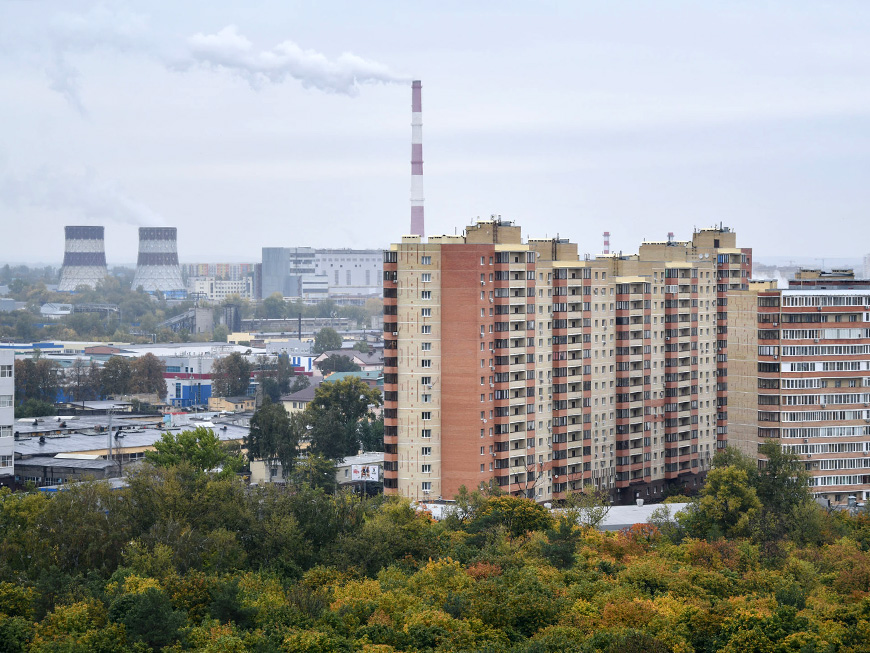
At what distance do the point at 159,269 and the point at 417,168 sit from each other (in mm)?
90212

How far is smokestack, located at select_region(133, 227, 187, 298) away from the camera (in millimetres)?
164750

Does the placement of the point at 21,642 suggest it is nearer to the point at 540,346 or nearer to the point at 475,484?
the point at 475,484

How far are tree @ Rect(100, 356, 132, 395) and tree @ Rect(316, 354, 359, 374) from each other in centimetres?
1567

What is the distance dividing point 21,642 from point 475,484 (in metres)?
20.0

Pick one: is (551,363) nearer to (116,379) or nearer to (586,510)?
(586,510)

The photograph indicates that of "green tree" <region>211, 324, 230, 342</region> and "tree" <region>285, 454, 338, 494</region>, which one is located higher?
"green tree" <region>211, 324, 230, 342</region>

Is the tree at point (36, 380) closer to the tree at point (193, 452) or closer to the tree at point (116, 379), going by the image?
the tree at point (116, 379)

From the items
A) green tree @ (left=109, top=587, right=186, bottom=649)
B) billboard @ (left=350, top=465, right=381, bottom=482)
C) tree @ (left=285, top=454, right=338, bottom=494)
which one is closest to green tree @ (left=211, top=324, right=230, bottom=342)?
billboard @ (left=350, top=465, right=381, bottom=482)

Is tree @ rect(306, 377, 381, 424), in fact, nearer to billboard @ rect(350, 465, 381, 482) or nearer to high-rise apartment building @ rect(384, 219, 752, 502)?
billboard @ rect(350, 465, 381, 482)

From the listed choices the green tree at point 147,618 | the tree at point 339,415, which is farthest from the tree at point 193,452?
the green tree at point 147,618

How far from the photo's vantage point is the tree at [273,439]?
182 feet

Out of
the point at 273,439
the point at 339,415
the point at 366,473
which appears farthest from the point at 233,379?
the point at 366,473

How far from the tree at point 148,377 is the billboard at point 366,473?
3574 cm

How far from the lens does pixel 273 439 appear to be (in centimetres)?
5550
